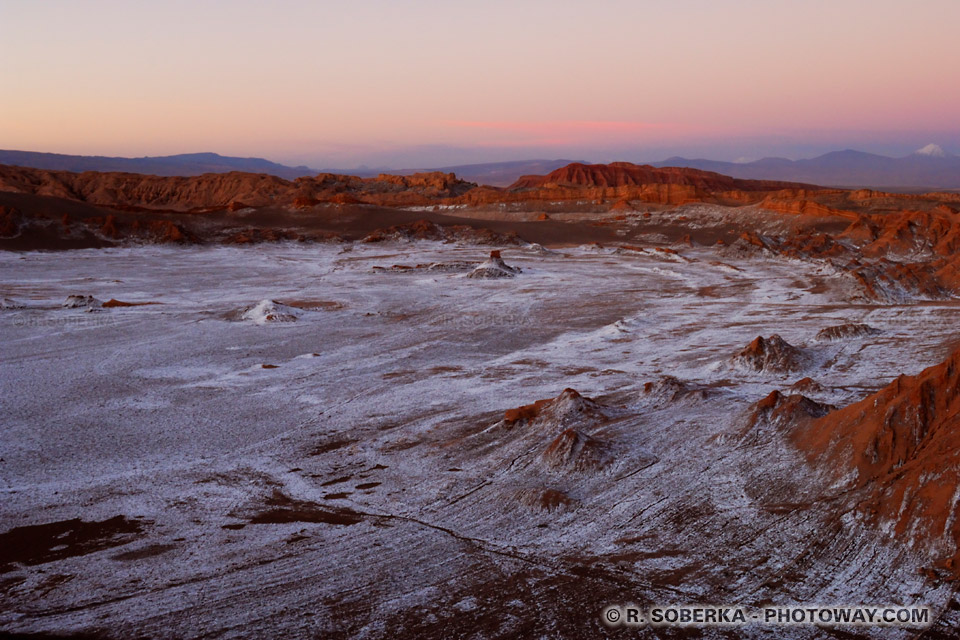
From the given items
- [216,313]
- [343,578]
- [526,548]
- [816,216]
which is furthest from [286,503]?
[816,216]

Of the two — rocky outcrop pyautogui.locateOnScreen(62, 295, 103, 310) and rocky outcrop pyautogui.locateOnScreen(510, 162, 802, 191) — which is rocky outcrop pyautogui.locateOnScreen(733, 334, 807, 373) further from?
rocky outcrop pyautogui.locateOnScreen(510, 162, 802, 191)

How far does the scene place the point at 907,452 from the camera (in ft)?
32.7

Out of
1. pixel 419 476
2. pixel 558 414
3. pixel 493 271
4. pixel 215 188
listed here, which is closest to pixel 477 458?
pixel 419 476

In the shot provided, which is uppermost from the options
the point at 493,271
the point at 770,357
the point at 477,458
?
the point at 493,271

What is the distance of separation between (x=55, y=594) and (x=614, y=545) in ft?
21.9

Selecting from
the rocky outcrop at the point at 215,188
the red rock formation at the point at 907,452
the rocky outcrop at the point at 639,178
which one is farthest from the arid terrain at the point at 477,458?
the rocky outcrop at the point at 639,178

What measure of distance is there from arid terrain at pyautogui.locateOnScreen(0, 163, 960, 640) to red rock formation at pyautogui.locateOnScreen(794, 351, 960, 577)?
0.04 metres
